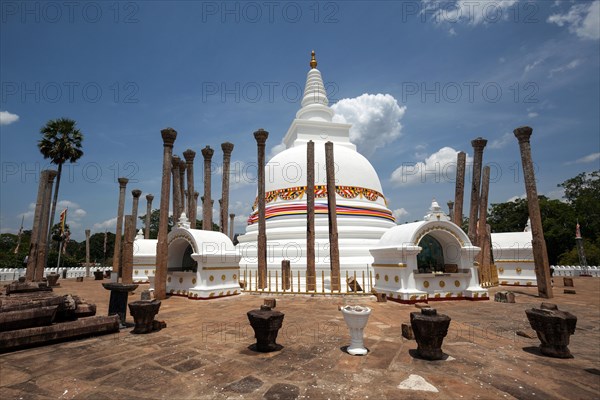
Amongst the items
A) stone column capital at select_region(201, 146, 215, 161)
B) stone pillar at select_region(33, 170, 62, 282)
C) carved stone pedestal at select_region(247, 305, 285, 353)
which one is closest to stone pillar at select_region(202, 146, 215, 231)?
stone column capital at select_region(201, 146, 215, 161)

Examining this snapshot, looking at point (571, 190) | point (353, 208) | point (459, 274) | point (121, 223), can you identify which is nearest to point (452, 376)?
point (459, 274)

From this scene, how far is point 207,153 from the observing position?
1848 centimetres

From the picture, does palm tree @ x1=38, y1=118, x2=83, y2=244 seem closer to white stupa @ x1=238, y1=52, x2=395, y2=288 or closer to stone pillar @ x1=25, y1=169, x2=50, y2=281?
stone pillar @ x1=25, y1=169, x2=50, y2=281

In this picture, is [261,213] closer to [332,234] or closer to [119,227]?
[332,234]

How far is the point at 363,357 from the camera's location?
5695 mm

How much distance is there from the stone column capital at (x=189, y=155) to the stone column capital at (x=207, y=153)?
0.94 metres

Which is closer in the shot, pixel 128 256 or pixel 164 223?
pixel 128 256

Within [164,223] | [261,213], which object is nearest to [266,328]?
[164,223]

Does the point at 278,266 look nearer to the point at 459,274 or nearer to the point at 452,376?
the point at 459,274

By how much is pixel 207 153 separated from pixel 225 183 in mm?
2014

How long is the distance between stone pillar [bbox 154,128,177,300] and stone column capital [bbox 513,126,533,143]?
53.4 ft

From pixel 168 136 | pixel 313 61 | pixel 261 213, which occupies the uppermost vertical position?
pixel 313 61

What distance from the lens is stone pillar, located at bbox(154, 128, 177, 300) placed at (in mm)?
13680

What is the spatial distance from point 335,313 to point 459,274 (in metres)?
6.26
